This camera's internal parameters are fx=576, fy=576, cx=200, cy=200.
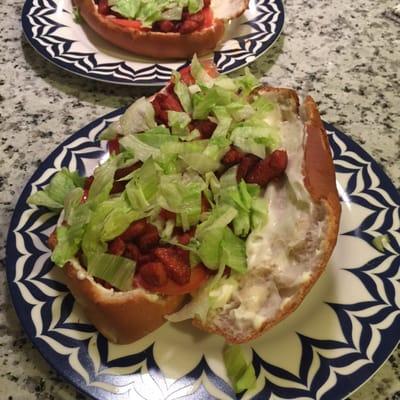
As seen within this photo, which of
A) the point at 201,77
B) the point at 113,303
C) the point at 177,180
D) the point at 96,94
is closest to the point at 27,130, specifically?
the point at 96,94

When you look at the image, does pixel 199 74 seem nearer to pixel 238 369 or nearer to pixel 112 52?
pixel 112 52

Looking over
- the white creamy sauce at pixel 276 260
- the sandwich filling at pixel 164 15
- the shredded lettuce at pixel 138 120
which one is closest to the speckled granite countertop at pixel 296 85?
A: the sandwich filling at pixel 164 15

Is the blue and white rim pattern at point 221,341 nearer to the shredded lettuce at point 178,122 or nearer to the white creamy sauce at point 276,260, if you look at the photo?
the white creamy sauce at point 276,260

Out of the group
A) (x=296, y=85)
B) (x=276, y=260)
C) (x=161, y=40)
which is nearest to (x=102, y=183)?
(x=276, y=260)

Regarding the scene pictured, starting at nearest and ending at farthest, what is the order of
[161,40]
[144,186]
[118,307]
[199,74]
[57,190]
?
[118,307], [144,186], [57,190], [199,74], [161,40]

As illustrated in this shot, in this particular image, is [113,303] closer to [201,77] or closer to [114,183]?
[114,183]

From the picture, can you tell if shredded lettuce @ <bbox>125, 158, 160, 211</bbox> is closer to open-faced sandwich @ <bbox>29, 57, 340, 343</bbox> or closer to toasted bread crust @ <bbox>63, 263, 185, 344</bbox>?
open-faced sandwich @ <bbox>29, 57, 340, 343</bbox>
